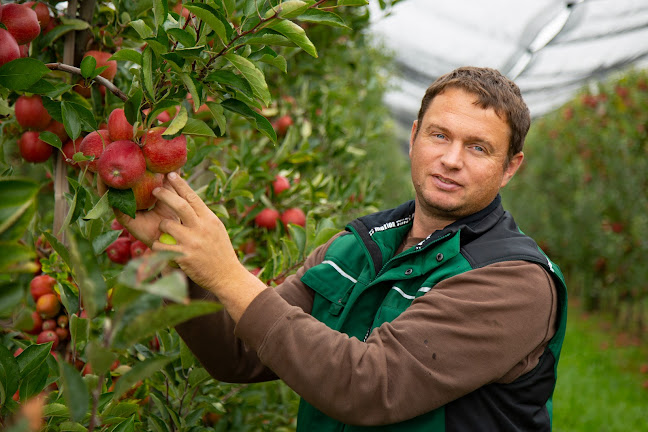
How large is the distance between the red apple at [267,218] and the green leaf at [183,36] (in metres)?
1.12

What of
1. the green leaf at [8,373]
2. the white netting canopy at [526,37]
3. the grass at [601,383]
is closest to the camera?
the green leaf at [8,373]

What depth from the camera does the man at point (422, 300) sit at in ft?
3.64

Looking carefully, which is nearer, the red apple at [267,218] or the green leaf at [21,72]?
the green leaf at [21,72]

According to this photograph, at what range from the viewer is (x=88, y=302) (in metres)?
0.59

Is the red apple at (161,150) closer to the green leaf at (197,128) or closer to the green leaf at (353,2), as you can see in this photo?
the green leaf at (197,128)

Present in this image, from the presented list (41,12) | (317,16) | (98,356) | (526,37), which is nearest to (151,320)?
(98,356)

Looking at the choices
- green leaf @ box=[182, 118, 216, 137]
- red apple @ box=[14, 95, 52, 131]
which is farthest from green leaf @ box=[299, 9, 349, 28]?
red apple @ box=[14, 95, 52, 131]

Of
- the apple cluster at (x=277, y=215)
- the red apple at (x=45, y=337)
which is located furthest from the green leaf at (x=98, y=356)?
the apple cluster at (x=277, y=215)

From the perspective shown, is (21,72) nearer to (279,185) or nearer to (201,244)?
(201,244)

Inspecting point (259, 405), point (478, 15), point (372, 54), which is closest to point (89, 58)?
point (259, 405)

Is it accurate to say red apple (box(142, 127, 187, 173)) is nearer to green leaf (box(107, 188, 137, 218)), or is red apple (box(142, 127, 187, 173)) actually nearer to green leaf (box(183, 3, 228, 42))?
green leaf (box(107, 188, 137, 218))

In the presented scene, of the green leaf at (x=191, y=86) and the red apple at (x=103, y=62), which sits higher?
the green leaf at (x=191, y=86)

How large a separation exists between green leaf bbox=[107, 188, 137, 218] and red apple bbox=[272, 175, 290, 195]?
3.53 feet

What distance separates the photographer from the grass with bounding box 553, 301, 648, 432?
480cm
